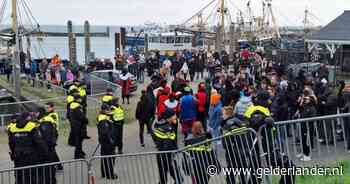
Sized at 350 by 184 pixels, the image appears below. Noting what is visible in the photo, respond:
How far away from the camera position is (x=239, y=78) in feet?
58.3

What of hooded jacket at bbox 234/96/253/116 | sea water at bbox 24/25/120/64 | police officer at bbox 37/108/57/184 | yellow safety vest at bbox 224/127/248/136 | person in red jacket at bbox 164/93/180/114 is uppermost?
yellow safety vest at bbox 224/127/248/136

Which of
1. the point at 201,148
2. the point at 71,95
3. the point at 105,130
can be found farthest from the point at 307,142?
the point at 71,95

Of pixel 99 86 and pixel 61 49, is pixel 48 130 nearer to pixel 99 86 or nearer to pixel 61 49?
pixel 99 86

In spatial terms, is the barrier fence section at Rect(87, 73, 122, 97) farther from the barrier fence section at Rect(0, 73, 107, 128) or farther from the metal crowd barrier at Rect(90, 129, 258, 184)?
the metal crowd barrier at Rect(90, 129, 258, 184)

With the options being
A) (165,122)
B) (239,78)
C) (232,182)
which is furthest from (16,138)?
(239,78)

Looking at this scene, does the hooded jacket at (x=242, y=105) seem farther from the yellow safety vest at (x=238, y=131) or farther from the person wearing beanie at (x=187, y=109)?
the yellow safety vest at (x=238, y=131)

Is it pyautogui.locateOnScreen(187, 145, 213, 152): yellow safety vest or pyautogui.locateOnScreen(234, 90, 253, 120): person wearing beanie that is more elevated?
pyautogui.locateOnScreen(234, 90, 253, 120): person wearing beanie

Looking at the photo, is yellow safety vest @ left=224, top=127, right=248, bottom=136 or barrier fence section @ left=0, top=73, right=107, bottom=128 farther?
barrier fence section @ left=0, top=73, right=107, bottom=128

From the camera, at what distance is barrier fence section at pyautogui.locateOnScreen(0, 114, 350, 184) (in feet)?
27.0

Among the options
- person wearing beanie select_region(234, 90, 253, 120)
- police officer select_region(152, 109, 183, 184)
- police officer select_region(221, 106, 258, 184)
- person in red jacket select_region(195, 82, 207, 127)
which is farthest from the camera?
person in red jacket select_region(195, 82, 207, 127)

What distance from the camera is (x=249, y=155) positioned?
840 cm

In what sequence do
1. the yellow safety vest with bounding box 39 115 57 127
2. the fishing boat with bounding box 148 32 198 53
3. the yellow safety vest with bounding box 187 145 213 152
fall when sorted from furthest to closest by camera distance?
the fishing boat with bounding box 148 32 198 53 < the yellow safety vest with bounding box 39 115 57 127 < the yellow safety vest with bounding box 187 145 213 152

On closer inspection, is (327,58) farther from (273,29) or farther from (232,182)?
(273,29)

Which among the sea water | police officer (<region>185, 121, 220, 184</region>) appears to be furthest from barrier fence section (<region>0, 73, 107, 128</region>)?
the sea water
